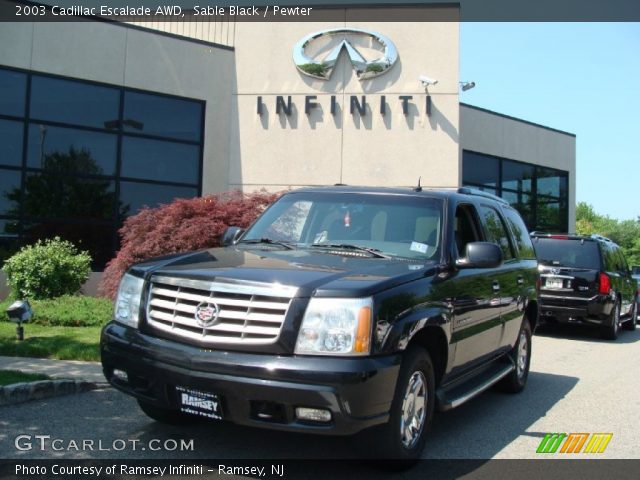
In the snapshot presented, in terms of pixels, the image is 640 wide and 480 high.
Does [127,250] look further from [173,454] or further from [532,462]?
[532,462]

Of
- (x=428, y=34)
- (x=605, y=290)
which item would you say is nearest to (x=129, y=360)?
(x=605, y=290)

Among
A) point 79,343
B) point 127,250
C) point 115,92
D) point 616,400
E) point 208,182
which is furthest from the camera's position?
point 208,182

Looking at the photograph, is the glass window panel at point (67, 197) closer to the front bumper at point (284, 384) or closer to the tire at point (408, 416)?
the front bumper at point (284, 384)

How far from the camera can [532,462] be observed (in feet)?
14.5

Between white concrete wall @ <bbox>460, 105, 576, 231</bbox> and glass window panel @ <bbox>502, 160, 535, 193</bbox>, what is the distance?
10.3 inches

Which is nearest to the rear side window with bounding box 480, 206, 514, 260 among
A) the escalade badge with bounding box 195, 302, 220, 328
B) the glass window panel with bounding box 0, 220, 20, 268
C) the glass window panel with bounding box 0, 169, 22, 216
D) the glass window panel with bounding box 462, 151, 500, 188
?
the escalade badge with bounding box 195, 302, 220, 328

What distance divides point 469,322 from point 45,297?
8.68m

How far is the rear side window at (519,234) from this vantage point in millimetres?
6578

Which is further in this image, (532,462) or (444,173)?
(444,173)

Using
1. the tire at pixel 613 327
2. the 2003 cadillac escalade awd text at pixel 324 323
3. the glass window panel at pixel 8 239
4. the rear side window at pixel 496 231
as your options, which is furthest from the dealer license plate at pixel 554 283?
the glass window panel at pixel 8 239

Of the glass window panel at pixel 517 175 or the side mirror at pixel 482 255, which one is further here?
the glass window panel at pixel 517 175

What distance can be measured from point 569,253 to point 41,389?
925 cm

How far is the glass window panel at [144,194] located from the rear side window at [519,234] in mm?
9621

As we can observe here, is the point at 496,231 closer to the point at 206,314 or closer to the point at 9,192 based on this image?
the point at 206,314
